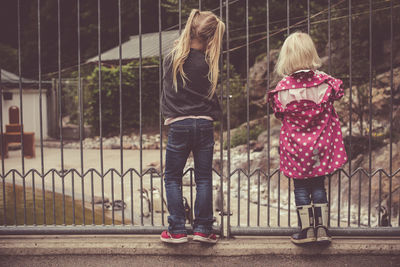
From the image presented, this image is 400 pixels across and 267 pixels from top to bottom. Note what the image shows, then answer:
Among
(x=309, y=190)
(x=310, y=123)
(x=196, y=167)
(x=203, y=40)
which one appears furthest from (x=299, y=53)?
(x=196, y=167)

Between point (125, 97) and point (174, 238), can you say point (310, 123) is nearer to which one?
point (174, 238)

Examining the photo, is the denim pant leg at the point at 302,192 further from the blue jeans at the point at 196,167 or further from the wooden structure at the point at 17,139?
the wooden structure at the point at 17,139

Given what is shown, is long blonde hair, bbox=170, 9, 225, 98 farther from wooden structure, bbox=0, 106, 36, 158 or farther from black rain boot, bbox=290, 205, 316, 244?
wooden structure, bbox=0, 106, 36, 158

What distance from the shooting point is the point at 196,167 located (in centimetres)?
322

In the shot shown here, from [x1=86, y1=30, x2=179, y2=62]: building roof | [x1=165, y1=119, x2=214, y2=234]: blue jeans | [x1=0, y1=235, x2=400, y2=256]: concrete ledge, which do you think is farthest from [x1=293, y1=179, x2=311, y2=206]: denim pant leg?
[x1=86, y1=30, x2=179, y2=62]: building roof

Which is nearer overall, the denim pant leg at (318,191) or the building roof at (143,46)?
the denim pant leg at (318,191)

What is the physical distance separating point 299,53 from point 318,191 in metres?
0.94

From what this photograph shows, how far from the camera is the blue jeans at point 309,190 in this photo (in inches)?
124

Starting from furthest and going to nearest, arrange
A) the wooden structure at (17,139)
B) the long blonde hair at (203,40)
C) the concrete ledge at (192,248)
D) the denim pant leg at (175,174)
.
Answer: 1. the wooden structure at (17,139)
2. the concrete ledge at (192,248)
3. the denim pant leg at (175,174)
4. the long blonde hair at (203,40)

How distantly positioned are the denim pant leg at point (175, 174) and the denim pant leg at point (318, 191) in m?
0.89

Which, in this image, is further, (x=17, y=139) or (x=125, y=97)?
(x=125, y=97)

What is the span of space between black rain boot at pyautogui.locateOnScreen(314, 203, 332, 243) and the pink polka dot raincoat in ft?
0.74

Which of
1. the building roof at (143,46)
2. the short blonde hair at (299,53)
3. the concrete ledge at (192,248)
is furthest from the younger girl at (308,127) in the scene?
the building roof at (143,46)

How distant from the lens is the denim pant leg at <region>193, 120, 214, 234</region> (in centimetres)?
316
